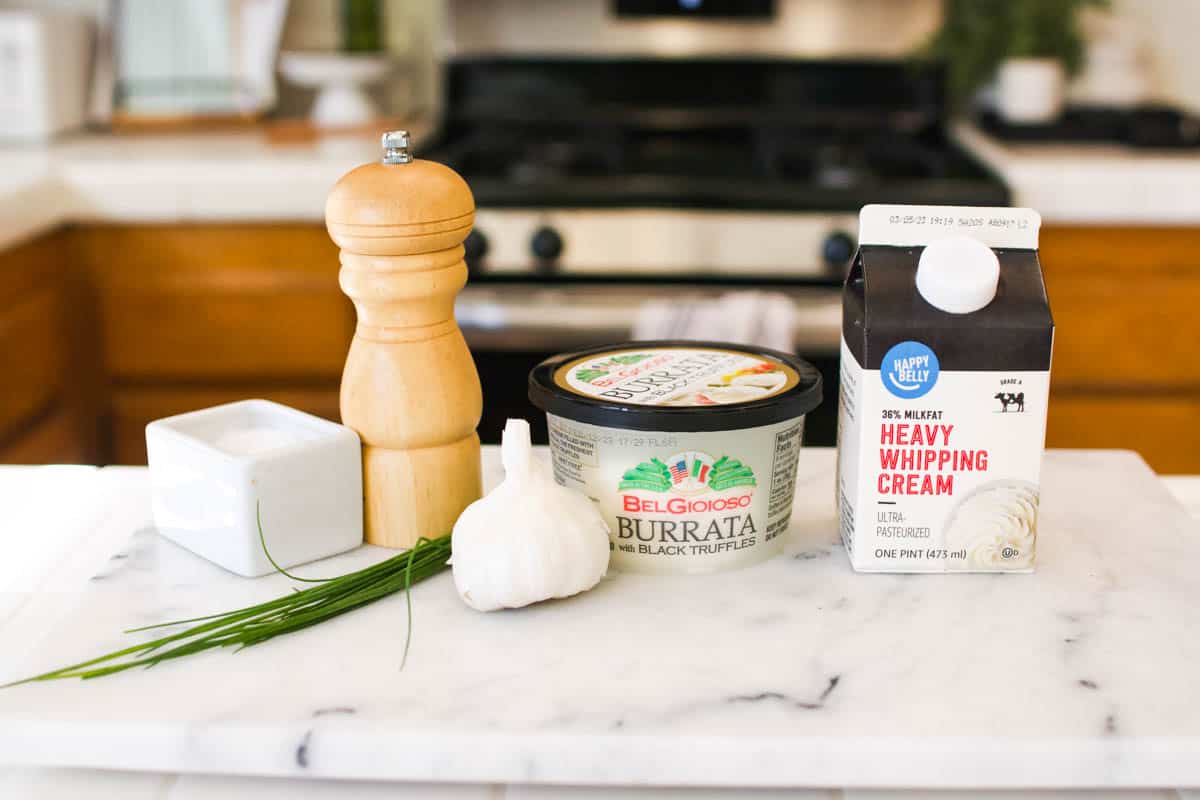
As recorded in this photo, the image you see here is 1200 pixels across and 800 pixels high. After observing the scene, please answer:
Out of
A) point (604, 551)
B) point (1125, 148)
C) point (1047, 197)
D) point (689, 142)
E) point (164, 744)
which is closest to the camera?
point (164, 744)

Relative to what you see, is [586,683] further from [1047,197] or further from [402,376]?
[1047,197]

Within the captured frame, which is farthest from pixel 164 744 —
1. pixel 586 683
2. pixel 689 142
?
pixel 689 142

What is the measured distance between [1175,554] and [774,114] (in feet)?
6.29

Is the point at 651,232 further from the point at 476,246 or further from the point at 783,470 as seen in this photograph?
the point at 783,470

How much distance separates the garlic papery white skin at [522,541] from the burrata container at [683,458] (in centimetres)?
4

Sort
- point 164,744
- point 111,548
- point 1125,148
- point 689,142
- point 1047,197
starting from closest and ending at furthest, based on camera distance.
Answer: point 164,744
point 111,548
point 1047,197
point 1125,148
point 689,142

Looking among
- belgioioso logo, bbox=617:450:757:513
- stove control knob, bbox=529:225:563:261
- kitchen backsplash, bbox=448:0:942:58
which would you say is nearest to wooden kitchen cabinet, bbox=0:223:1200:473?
stove control knob, bbox=529:225:563:261

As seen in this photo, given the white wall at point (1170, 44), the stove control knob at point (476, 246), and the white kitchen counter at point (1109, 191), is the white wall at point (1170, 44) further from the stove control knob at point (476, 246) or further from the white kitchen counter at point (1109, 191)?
the stove control knob at point (476, 246)

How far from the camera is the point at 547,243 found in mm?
1982

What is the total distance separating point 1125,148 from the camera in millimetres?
2297

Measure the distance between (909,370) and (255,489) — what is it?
0.37m

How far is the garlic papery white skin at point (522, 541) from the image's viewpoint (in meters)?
0.68

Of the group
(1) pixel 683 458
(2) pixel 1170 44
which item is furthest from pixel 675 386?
(2) pixel 1170 44

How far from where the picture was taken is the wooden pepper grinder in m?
0.73
